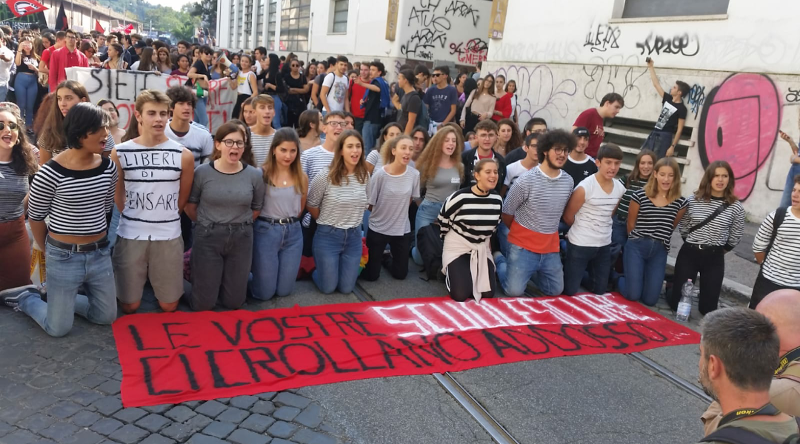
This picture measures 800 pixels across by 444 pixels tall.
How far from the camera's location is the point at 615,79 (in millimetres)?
11617

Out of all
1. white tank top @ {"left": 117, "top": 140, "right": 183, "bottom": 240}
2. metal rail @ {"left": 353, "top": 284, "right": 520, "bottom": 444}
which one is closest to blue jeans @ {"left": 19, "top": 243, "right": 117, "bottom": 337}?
white tank top @ {"left": 117, "top": 140, "right": 183, "bottom": 240}

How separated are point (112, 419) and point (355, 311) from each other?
7.46 ft

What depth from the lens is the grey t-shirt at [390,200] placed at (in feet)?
20.2

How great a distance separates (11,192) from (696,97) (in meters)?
9.92

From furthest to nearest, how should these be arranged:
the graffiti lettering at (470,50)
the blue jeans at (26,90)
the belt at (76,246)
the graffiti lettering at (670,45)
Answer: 1. the graffiti lettering at (470,50)
2. the blue jeans at (26,90)
3. the graffiti lettering at (670,45)
4. the belt at (76,246)

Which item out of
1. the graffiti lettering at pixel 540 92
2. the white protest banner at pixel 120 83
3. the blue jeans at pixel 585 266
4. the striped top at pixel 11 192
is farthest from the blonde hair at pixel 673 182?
the graffiti lettering at pixel 540 92

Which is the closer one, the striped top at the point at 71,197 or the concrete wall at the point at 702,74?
the striped top at the point at 71,197

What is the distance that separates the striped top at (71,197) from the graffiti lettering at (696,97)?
30.5 feet

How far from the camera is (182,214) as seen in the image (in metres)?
5.47

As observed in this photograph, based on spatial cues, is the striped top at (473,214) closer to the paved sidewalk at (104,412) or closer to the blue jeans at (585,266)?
the blue jeans at (585,266)

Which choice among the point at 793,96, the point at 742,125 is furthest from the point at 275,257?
the point at 793,96

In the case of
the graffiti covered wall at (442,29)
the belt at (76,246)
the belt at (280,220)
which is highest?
the graffiti covered wall at (442,29)

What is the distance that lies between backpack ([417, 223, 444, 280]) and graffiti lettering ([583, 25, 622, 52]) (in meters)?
7.18

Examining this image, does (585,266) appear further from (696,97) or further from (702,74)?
(702,74)
